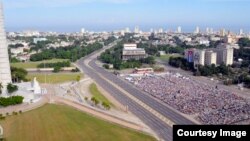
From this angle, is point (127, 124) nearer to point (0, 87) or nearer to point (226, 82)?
point (0, 87)

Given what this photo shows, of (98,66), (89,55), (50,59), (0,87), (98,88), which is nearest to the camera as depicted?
(0,87)

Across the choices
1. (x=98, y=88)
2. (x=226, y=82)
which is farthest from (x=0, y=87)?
(x=226, y=82)

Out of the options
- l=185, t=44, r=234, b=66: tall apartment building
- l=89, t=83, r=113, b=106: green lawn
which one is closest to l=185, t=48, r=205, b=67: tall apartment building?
l=185, t=44, r=234, b=66: tall apartment building

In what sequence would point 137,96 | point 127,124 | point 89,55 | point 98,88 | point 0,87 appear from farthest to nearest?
point 89,55, point 98,88, point 137,96, point 0,87, point 127,124

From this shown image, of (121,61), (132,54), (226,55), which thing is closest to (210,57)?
(226,55)

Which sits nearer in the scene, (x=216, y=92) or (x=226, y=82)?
(x=216, y=92)

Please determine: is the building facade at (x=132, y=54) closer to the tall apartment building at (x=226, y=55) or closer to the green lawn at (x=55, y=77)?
the tall apartment building at (x=226, y=55)
